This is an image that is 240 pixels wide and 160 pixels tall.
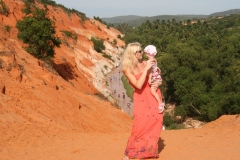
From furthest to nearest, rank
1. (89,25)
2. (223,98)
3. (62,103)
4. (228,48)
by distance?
1. (89,25)
2. (228,48)
3. (223,98)
4. (62,103)

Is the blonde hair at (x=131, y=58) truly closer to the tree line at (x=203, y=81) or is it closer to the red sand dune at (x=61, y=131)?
the red sand dune at (x=61, y=131)

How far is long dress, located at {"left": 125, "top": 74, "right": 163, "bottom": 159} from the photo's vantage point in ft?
16.2

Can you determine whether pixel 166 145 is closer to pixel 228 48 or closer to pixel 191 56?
pixel 191 56

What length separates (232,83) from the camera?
81.0ft

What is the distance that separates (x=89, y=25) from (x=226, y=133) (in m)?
63.1

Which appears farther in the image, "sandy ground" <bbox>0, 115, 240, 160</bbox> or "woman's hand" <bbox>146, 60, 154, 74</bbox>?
"sandy ground" <bbox>0, 115, 240, 160</bbox>

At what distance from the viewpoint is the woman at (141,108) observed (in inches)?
184

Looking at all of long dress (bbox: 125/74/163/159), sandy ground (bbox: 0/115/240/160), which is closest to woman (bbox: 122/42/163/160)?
long dress (bbox: 125/74/163/159)

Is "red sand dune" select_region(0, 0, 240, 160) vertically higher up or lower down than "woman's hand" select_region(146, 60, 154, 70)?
lower down

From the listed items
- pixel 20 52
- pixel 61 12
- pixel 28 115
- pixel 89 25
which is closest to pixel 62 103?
pixel 28 115

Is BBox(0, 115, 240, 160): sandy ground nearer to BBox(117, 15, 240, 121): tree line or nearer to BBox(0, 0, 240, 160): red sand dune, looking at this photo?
BBox(0, 0, 240, 160): red sand dune

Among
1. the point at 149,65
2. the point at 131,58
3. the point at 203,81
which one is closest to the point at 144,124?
the point at 149,65

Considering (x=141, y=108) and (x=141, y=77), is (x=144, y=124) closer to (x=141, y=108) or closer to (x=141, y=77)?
(x=141, y=108)

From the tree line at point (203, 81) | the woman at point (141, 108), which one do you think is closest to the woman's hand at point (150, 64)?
the woman at point (141, 108)
